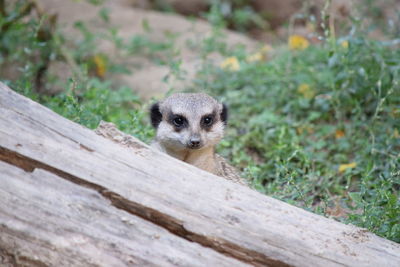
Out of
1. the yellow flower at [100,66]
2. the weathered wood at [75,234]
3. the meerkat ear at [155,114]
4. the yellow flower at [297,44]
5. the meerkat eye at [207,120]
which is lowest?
the yellow flower at [100,66]

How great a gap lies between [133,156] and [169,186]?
255 mm

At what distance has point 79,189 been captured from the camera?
2.58 meters

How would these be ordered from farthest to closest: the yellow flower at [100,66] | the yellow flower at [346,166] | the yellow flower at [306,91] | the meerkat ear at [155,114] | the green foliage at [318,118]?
the yellow flower at [100,66] < the yellow flower at [306,91] < the yellow flower at [346,166] < the green foliage at [318,118] < the meerkat ear at [155,114]

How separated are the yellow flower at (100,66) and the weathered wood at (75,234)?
402 centimetres

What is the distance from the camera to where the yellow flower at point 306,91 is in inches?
221

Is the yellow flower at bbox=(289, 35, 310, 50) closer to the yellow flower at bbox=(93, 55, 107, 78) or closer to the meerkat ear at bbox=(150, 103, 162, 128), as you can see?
the yellow flower at bbox=(93, 55, 107, 78)

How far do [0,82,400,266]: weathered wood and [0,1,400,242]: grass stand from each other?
2.54ft

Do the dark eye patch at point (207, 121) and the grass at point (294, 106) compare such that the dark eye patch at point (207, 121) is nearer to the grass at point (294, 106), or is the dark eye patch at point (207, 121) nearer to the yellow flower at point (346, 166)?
the grass at point (294, 106)

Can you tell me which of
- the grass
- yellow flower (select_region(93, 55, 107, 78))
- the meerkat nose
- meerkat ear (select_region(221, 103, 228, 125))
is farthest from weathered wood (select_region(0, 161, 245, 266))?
yellow flower (select_region(93, 55, 107, 78))

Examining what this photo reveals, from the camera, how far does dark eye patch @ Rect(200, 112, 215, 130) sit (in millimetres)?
3904

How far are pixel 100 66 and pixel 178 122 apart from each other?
9.40 feet

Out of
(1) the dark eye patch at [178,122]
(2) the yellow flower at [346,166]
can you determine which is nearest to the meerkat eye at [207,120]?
(1) the dark eye patch at [178,122]

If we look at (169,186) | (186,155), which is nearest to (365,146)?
(186,155)

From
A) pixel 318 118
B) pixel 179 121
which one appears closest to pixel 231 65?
pixel 318 118
